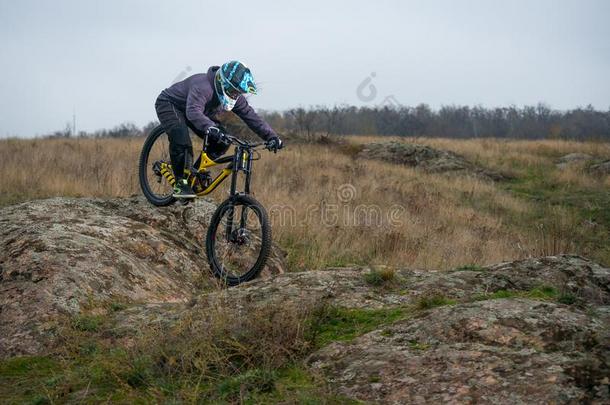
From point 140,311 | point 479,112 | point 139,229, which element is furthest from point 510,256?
point 479,112

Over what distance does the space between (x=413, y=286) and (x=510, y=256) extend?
17.8ft

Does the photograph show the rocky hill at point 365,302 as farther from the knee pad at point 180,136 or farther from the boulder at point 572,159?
the boulder at point 572,159

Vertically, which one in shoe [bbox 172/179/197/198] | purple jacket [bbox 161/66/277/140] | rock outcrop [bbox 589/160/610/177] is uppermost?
purple jacket [bbox 161/66/277/140]

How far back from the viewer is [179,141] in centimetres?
740

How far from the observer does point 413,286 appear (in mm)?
5020

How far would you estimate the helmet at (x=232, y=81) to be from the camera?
7051 mm

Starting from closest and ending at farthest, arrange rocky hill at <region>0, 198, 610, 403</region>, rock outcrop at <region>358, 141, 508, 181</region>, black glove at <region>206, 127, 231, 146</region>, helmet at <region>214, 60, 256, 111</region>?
rocky hill at <region>0, 198, 610, 403</region>
black glove at <region>206, 127, 231, 146</region>
helmet at <region>214, 60, 256, 111</region>
rock outcrop at <region>358, 141, 508, 181</region>

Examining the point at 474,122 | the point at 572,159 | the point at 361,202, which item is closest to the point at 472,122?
the point at 474,122

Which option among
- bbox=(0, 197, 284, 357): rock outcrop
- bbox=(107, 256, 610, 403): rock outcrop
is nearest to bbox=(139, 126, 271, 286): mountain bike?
bbox=(0, 197, 284, 357): rock outcrop

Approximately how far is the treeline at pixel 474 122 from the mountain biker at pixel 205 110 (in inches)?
1443

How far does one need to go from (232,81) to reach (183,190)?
133 cm

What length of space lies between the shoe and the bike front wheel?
60cm

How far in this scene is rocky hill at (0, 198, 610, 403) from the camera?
3.16 m

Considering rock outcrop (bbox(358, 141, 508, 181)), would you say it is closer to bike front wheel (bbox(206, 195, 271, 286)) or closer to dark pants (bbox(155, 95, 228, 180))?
dark pants (bbox(155, 95, 228, 180))
